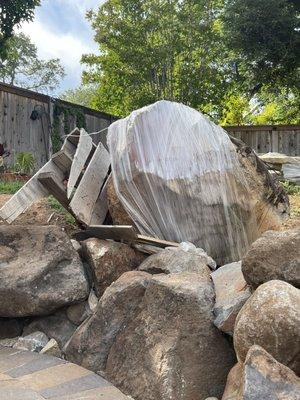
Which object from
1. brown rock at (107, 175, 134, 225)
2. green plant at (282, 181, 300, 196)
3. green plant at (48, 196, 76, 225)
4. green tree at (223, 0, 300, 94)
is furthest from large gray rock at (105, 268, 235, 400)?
green tree at (223, 0, 300, 94)

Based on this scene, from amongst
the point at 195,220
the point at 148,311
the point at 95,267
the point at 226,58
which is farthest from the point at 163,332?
the point at 226,58

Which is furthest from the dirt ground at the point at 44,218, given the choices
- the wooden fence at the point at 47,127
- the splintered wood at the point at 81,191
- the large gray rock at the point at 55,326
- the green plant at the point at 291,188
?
the wooden fence at the point at 47,127

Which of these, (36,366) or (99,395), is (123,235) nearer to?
(36,366)

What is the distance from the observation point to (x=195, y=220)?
420 cm

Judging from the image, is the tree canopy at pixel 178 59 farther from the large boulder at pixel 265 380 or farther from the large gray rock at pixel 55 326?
the large boulder at pixel 265 380

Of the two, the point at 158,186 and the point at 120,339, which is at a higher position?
the point at 158,186

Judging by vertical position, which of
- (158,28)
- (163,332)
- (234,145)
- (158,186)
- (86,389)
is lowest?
(86,389)

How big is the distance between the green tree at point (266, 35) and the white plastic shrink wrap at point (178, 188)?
902cm

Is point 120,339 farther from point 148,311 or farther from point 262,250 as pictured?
point 262,250

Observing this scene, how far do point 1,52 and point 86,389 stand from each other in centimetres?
1309

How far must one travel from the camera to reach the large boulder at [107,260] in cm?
375

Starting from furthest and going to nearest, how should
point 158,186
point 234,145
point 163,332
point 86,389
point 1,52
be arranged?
point 1,52
point 234,145
point 158,186
point 163,332
point 86,389

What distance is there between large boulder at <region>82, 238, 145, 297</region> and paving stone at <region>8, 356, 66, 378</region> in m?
0.72

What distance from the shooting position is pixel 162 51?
47.4 feet
